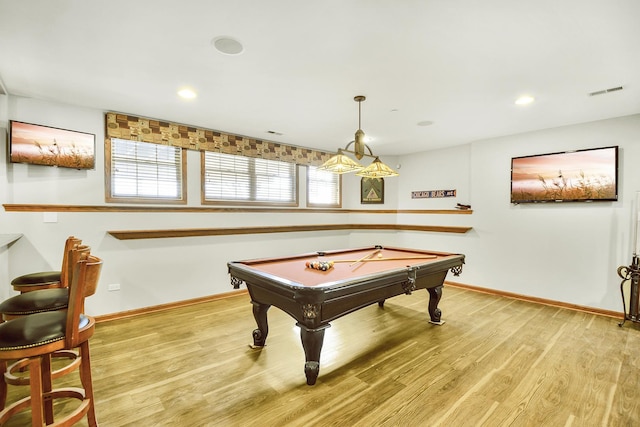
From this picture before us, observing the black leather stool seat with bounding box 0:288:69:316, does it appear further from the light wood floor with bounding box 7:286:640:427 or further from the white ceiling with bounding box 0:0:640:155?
the white ceiling with bounding box 0:0:640:155

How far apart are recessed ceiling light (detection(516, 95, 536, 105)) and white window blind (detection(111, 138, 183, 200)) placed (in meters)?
4.25

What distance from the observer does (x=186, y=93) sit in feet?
9.89

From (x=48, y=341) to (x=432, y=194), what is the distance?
5.61m

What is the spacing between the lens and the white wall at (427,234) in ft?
10.3

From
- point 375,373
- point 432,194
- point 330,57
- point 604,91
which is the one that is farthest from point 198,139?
point 604,91

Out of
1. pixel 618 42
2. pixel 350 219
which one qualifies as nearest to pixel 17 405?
pixel 618 42

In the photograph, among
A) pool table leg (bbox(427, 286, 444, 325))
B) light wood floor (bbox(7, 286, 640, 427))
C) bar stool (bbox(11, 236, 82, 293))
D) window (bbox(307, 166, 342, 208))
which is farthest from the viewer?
window (bbox(307, 166, 342, 208))

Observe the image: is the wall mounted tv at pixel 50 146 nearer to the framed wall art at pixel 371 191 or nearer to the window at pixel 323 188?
the window at pixel 323 188

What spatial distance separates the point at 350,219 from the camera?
6172mm

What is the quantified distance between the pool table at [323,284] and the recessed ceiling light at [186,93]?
5.94 ft

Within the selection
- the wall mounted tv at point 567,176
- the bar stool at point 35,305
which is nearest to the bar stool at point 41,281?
the bar stool at point 35,305

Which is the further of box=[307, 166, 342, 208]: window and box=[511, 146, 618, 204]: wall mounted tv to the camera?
box=[307, 166, 342, 208]: window

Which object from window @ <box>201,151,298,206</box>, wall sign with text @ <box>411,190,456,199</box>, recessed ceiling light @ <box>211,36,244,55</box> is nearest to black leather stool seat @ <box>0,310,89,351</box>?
recessed ceiling light @ <box>211,36,244,55</box>

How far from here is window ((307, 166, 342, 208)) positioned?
5.64 metres
